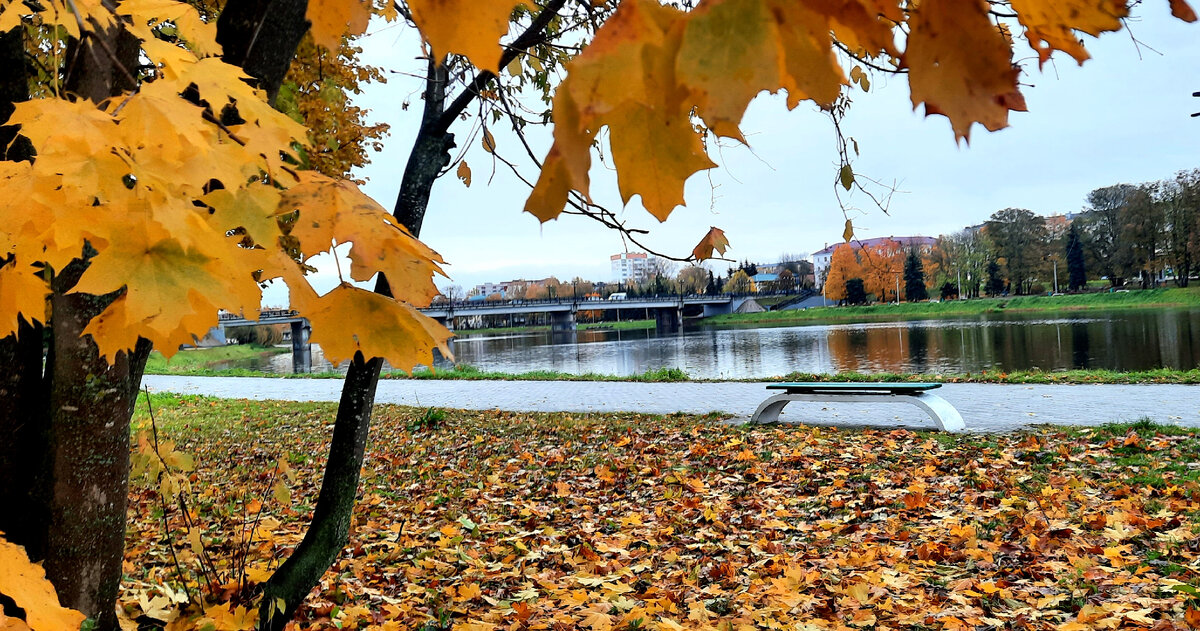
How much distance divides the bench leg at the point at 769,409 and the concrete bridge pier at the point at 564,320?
4930 centimetres

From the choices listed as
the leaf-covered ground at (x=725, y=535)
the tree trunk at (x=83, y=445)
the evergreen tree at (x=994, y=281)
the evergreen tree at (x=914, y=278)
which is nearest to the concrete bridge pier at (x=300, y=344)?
the leaf-covered ground at (x=725, y=535)

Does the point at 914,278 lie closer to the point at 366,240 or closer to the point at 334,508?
the point at 334,508

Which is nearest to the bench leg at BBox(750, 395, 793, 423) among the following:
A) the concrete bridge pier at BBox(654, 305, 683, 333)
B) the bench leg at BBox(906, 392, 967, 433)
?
the bench leg at BBox(906, 392, 967, 433)

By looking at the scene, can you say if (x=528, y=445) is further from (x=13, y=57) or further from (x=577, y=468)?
(x=13, y=57)

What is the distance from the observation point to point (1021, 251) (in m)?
62.2

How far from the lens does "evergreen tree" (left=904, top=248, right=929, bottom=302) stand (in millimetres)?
63031

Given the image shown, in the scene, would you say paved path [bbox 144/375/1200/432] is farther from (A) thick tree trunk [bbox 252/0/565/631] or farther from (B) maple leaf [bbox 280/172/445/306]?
(B) maple leaf [bbox 280/172/445/306]

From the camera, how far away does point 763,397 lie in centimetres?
1151

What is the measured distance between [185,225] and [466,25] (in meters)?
0.68

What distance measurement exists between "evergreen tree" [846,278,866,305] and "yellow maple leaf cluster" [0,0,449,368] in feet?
219

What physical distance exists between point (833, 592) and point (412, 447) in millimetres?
6043

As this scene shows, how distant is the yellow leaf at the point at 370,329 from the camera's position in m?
1.32

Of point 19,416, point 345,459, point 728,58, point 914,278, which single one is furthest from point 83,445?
point 914,278

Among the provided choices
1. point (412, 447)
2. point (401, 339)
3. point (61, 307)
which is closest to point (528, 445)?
point (412, 447)
